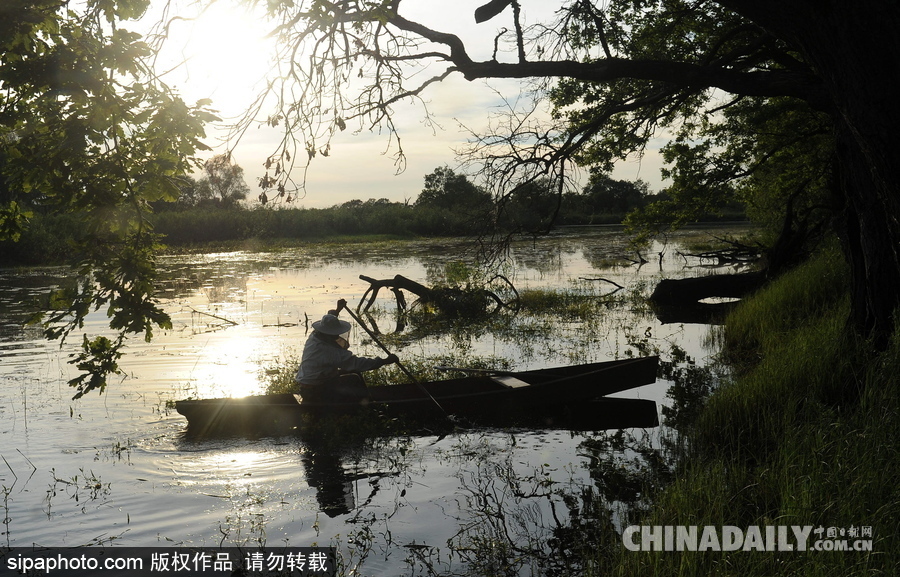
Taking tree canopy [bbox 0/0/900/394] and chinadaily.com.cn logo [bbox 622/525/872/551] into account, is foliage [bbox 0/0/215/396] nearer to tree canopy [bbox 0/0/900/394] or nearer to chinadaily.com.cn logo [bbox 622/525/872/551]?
tree canopy [bbox 0/0/900/394]

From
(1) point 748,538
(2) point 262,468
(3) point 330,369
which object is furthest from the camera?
(3) point 330,369

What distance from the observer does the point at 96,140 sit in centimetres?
502

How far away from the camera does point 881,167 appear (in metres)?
5.73

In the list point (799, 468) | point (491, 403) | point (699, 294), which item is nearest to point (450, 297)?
point (699, 294)

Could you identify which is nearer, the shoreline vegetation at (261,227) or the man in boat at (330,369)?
the man in boat at (330,369)

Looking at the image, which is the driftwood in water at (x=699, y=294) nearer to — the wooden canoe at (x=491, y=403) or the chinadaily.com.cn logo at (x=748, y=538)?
the wooden canoe at (x=491, y=403)

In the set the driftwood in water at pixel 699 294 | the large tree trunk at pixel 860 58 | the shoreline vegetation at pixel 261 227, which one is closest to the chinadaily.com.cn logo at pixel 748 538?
the large tree trunk at pixel 860 58

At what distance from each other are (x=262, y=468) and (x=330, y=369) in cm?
188

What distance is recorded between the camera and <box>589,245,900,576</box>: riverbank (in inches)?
Answer: 175

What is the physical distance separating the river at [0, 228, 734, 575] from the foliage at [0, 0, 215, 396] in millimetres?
1019

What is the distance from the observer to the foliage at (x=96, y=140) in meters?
4.87

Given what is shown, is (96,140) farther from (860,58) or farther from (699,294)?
(699,294)

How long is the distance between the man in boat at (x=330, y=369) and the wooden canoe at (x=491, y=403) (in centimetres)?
21

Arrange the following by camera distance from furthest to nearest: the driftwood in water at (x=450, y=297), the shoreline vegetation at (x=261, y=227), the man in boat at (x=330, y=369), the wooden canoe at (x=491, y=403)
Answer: the shoreline vegetation at (x=261, y=227)
the driftwood in water at (x=450, y=297)
the man in boat at (x=330, y=369)
the wooden canoe at (x=491, y=403)
